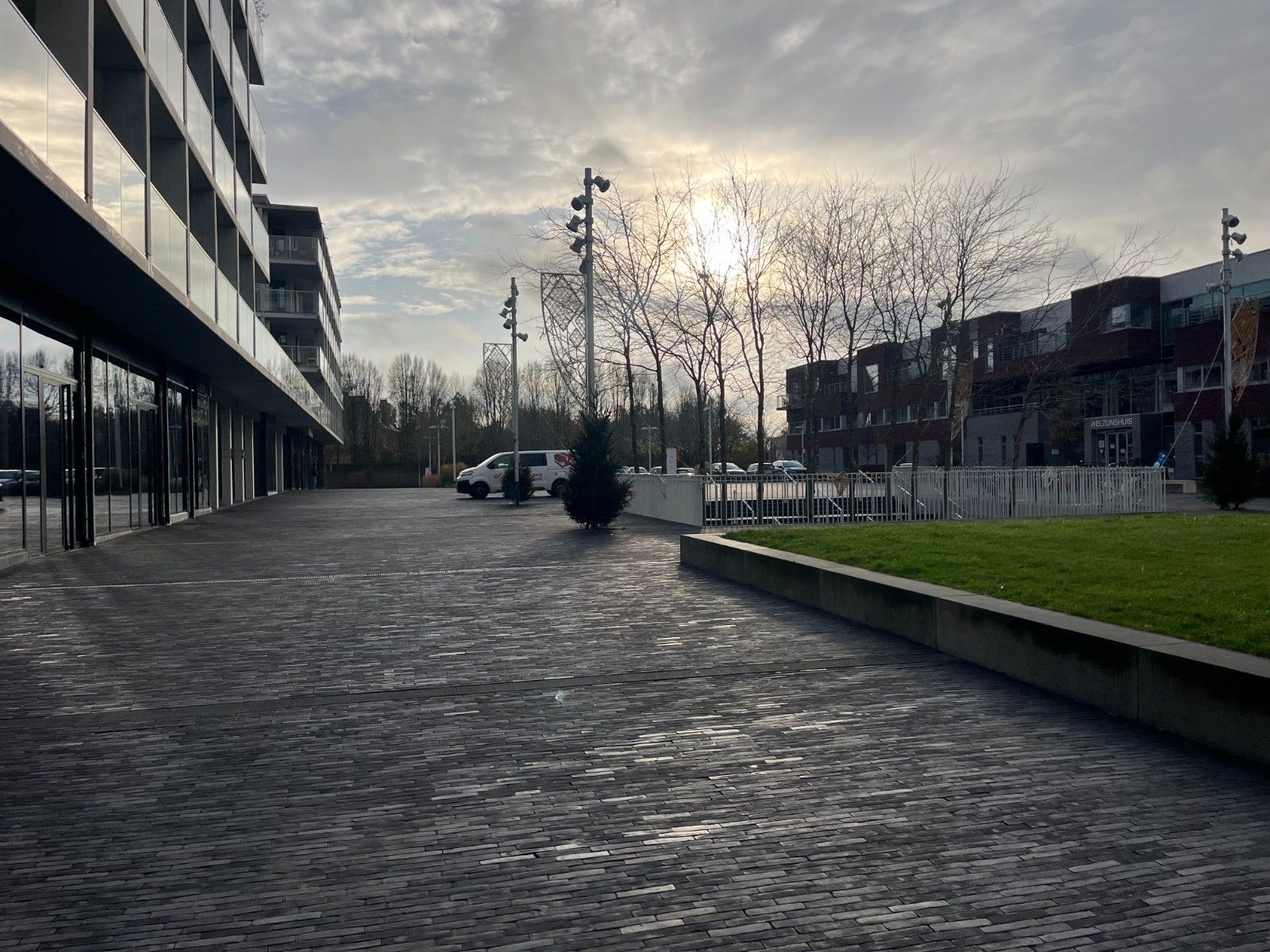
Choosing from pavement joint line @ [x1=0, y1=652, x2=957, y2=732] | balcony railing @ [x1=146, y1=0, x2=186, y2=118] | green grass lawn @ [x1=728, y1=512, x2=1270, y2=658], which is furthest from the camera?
balcony railing @ [x1=146, y1=0, x2=186, y2=118]

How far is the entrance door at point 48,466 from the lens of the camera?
1463cm

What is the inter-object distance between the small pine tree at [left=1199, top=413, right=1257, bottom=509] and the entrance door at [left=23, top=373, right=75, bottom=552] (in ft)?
77.4

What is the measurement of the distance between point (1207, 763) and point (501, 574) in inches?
366

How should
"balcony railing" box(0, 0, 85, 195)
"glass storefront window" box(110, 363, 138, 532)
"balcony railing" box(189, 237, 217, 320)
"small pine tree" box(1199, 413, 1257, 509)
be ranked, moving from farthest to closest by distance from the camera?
1. "small pine tree" box(1199, 413, 1257, 509)
2. "glass storefront window" box(110, 363, 138, 532)
3. "balcony railing" box(189, 237, 217, 320)
4. "balcony railing" box(0, 0, 85, 195)

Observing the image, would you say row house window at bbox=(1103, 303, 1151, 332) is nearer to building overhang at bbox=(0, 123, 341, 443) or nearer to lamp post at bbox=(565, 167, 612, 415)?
lamp post at bbox=(565, 167, 612, 415)

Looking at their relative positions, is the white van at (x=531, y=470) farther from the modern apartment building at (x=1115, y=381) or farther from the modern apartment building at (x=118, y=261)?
the modern apartment building at (x=118, y=261)

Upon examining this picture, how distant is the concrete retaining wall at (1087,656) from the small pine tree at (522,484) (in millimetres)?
26321

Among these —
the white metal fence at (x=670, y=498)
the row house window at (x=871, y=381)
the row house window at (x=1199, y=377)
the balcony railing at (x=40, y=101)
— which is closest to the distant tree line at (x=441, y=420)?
the row house window at (x=871, y=381)

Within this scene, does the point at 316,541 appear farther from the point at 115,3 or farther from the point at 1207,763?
the point at 1207,763

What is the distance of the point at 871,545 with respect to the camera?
471 inches

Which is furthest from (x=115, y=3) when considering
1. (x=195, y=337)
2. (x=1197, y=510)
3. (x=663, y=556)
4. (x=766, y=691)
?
(x=1197, y=510)

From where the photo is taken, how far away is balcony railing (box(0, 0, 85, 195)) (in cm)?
906

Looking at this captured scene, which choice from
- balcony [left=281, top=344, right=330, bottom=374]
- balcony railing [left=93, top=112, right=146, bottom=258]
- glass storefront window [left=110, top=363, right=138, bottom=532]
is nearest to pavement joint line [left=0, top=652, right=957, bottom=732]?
balcony railing [left=93, top=112, right=146, bottom=258]

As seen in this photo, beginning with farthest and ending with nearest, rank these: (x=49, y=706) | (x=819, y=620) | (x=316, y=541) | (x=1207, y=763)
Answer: (x=316, y=541)
(x=819, y=620)
(x=49, y=706)
(x=1207, y=763)
